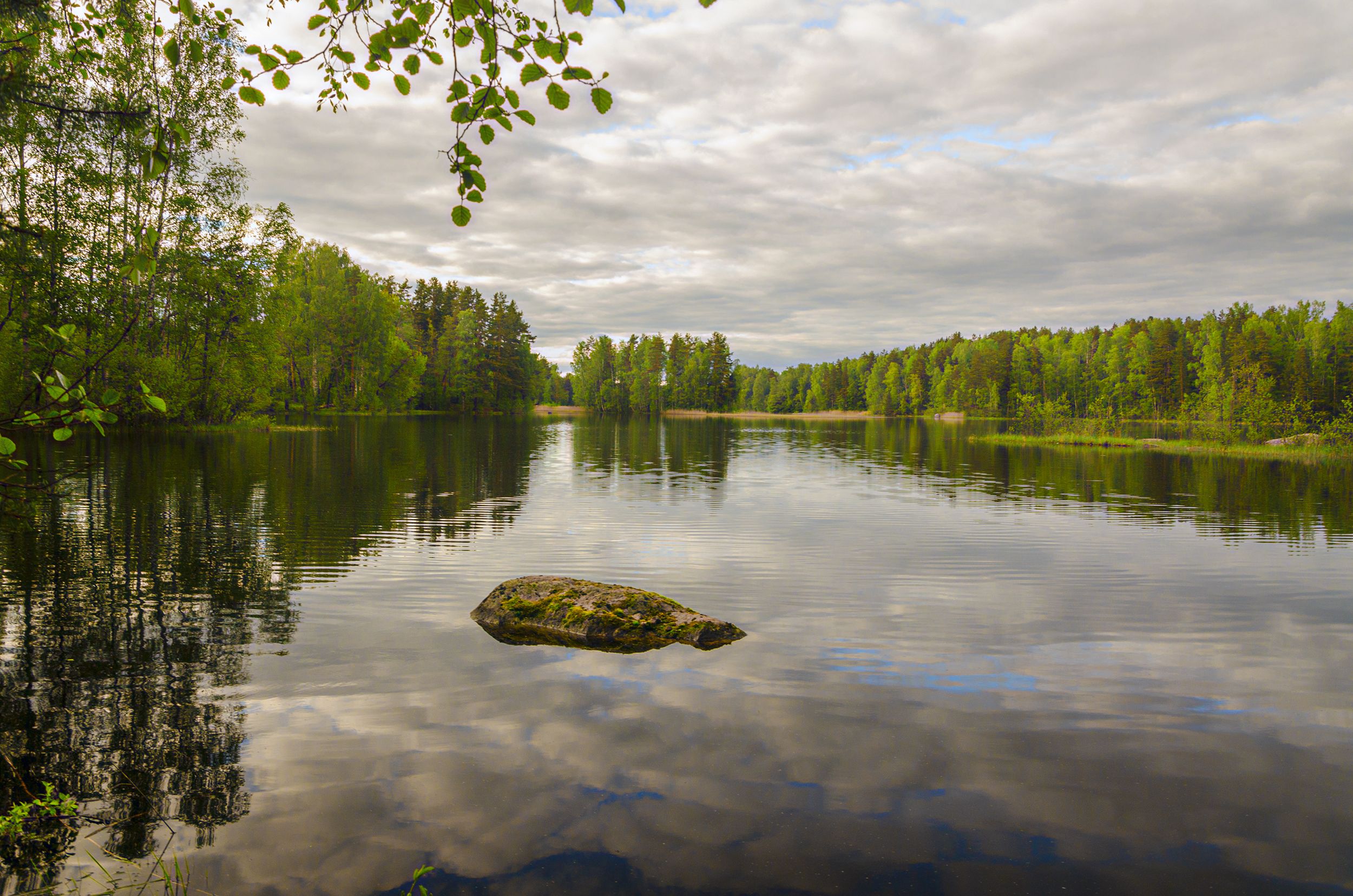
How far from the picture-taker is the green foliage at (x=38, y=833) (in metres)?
4.60

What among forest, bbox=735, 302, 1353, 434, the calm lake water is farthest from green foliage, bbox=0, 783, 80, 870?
forest, bbox=735, 302, 1353, 434

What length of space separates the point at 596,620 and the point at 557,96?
7107 millimetres

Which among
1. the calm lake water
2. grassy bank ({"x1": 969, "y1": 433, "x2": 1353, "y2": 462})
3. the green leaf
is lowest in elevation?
the calm lake water

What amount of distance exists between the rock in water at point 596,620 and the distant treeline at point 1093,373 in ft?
201

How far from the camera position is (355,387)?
87062 mm

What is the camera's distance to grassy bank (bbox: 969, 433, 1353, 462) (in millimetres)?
45562

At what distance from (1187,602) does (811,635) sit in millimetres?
7104

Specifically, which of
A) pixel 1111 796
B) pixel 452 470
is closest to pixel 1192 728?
pixel 1111 796

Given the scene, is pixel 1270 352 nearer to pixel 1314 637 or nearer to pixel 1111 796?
pixel 1314 637

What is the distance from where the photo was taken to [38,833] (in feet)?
15.9

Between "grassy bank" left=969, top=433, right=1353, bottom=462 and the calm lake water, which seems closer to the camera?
the calm lake water

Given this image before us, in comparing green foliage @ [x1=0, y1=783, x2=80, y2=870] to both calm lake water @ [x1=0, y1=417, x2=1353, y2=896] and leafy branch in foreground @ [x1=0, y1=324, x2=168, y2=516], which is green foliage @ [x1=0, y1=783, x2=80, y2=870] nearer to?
calm lake water @ [x1=0, y1=417, x2=1353, y2=896]

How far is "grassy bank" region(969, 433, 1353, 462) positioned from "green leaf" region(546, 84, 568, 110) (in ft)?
180

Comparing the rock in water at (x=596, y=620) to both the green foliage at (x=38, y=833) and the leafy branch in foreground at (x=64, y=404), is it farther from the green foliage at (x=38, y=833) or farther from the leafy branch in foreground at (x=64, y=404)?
the leafy branch in foreground at (x=64, y=404)
